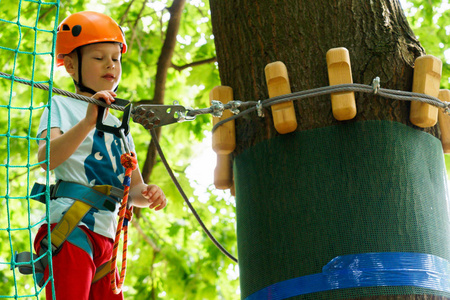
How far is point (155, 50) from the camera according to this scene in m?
6.21

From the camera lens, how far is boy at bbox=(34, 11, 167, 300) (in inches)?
79.8

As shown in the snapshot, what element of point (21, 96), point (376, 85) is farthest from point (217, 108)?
point (21, 96)

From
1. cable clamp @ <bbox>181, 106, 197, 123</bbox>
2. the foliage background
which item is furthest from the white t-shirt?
the foliage background

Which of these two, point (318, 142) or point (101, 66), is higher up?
point (101, 66)

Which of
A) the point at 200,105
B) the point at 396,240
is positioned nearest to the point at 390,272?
the point at 396,240

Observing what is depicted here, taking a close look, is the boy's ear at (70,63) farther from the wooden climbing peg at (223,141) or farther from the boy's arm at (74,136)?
the wooden climbing peg at (223,141)

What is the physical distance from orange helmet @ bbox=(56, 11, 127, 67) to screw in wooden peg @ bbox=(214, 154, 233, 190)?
69 centimetres

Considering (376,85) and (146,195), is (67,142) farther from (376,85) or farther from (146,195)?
(376,85)

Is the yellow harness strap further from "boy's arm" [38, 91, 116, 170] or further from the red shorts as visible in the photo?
"boy's arm" [38, 91, 116, 170]

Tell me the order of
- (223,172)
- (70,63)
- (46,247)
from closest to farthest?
1. (46,247)
2. (223,172)
3. (70,63)

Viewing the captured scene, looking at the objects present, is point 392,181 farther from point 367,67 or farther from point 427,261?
point 367,67

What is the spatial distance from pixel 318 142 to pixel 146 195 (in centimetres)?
75

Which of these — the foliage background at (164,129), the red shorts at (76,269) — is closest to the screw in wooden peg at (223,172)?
the red shorts at (76,269)

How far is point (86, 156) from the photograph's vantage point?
225cm
